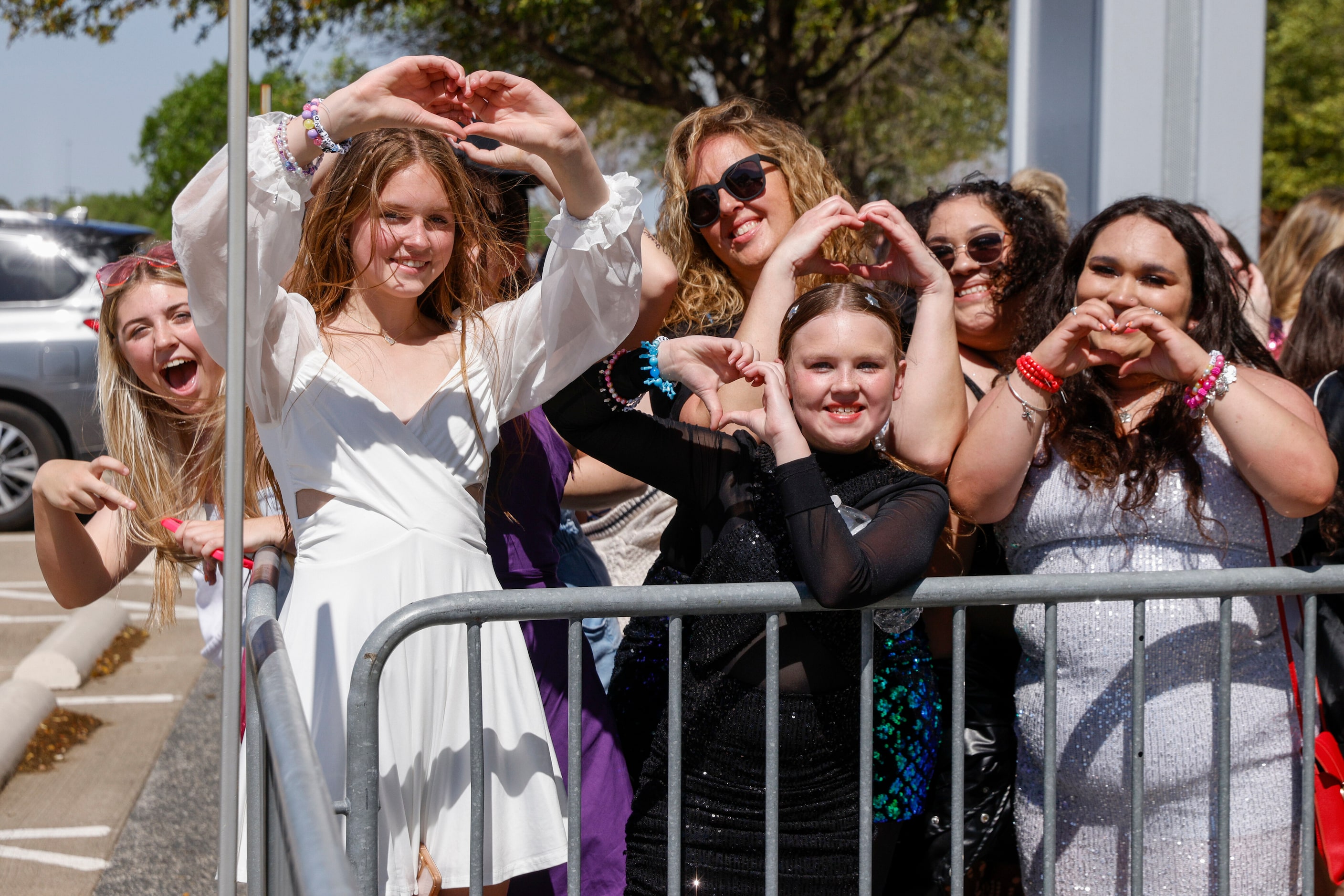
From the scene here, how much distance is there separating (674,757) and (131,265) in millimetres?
1707

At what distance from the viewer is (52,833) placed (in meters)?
4.31

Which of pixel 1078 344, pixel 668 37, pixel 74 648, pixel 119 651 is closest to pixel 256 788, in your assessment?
pixel 1078 344

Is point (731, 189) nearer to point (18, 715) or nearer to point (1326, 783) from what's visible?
point (1326, 783)

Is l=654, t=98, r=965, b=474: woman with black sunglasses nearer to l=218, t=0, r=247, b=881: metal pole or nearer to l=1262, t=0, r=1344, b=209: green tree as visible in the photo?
l=218, t=0, r=247, b=881: metal pole

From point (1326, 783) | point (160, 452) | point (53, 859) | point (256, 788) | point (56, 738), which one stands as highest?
point (160, 452)

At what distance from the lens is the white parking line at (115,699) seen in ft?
18.7

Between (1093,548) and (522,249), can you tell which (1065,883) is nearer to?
(1093,548)

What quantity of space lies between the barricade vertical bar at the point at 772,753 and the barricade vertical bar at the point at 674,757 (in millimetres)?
141

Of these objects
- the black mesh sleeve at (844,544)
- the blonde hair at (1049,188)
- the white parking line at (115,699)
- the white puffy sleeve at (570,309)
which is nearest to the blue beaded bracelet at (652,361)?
the white puffy sleeve at (570,309)

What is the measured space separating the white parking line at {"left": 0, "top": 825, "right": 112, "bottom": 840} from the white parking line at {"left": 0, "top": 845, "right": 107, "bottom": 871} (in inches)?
3.5

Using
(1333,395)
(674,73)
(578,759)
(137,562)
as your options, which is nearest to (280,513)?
(137,562)

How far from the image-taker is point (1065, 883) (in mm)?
2295

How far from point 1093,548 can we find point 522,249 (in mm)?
1323

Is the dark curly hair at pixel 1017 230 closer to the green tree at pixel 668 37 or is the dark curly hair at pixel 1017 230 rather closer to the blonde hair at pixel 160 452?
the blonde hair at pixel 160 452
